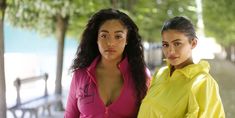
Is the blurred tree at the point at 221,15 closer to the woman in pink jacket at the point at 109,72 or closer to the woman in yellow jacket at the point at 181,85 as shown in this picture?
the woman in pink jacket at the point at 109,72

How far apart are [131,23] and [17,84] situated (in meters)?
5.51

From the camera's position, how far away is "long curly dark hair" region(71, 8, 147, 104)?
2.62 m

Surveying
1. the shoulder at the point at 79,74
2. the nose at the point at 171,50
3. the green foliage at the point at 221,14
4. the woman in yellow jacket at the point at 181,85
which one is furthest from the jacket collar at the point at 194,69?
the green foliage at the point at 221,14

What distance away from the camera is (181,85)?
2.15 m

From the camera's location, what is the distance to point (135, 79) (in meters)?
2.61

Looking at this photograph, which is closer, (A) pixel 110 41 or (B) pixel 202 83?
(B) pixel 202 83

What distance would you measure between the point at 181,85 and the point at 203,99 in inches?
6.7

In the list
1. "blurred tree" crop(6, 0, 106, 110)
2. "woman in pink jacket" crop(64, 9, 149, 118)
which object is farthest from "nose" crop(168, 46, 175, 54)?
"blurred tree" crop(6, 0, 106, 110)

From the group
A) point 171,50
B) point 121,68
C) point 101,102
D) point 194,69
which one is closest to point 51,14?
point 121,68

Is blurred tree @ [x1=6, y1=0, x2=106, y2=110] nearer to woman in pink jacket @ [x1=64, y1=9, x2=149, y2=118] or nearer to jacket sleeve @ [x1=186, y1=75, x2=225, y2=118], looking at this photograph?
woman in pink jacket @ [x1=64, y1=9, x2=149, y2=118]

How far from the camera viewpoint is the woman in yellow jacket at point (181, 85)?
6.70 ft

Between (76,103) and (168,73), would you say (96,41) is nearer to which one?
(76,103)

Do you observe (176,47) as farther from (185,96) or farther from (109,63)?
(109,63)

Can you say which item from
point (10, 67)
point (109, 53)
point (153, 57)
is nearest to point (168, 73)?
point (109, 53)
